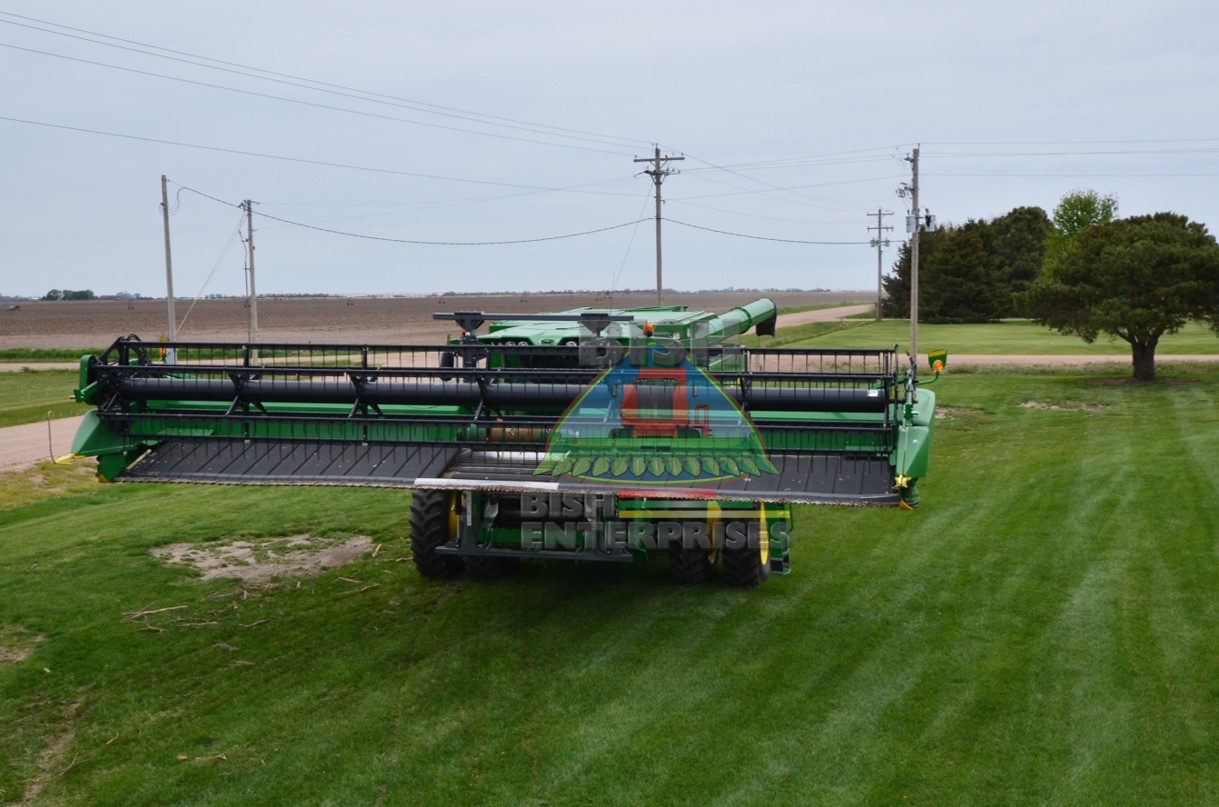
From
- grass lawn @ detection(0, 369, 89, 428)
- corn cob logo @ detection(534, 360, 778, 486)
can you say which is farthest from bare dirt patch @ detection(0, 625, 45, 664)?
grass lawn @ detection(0, 369, 89, 428)

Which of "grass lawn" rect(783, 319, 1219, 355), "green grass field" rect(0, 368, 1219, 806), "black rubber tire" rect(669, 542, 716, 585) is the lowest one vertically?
"green grass field" rect(0, 368, 1219, 806)

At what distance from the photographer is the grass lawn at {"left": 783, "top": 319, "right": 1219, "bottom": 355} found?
44.2m

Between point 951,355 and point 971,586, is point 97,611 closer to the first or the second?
point 971,586

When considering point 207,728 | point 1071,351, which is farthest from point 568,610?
point 1071,351

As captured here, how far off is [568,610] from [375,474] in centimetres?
243

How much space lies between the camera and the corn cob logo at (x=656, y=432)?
9266mm

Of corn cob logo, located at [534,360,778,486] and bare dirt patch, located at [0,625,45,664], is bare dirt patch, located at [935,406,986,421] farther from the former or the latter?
bare dirt patch, located at [0,625,45,664]

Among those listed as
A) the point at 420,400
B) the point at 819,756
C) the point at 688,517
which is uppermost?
the point at 420,400

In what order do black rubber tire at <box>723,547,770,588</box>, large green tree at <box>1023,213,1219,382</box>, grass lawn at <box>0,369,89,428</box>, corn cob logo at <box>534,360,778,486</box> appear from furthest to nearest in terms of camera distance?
large green tree at <box>1023,213,1219,382</box>
grass lawn at <box>0,369,89,428</box>
black rubber tire at <box>723,547,770,588</box>
corn cob logo at <box>534,360,778,486</box>

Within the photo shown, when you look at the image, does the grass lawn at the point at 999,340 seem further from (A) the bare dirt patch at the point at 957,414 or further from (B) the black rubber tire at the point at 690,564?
(B) the black rubber tire at the point at 690,564

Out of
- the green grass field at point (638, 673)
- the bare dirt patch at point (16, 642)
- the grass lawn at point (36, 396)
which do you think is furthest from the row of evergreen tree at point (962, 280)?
the bare dirt patch at point (16, 642)

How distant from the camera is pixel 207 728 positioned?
771 cm

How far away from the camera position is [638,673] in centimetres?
875

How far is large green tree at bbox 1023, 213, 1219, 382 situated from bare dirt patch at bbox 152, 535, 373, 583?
24.0 meters
